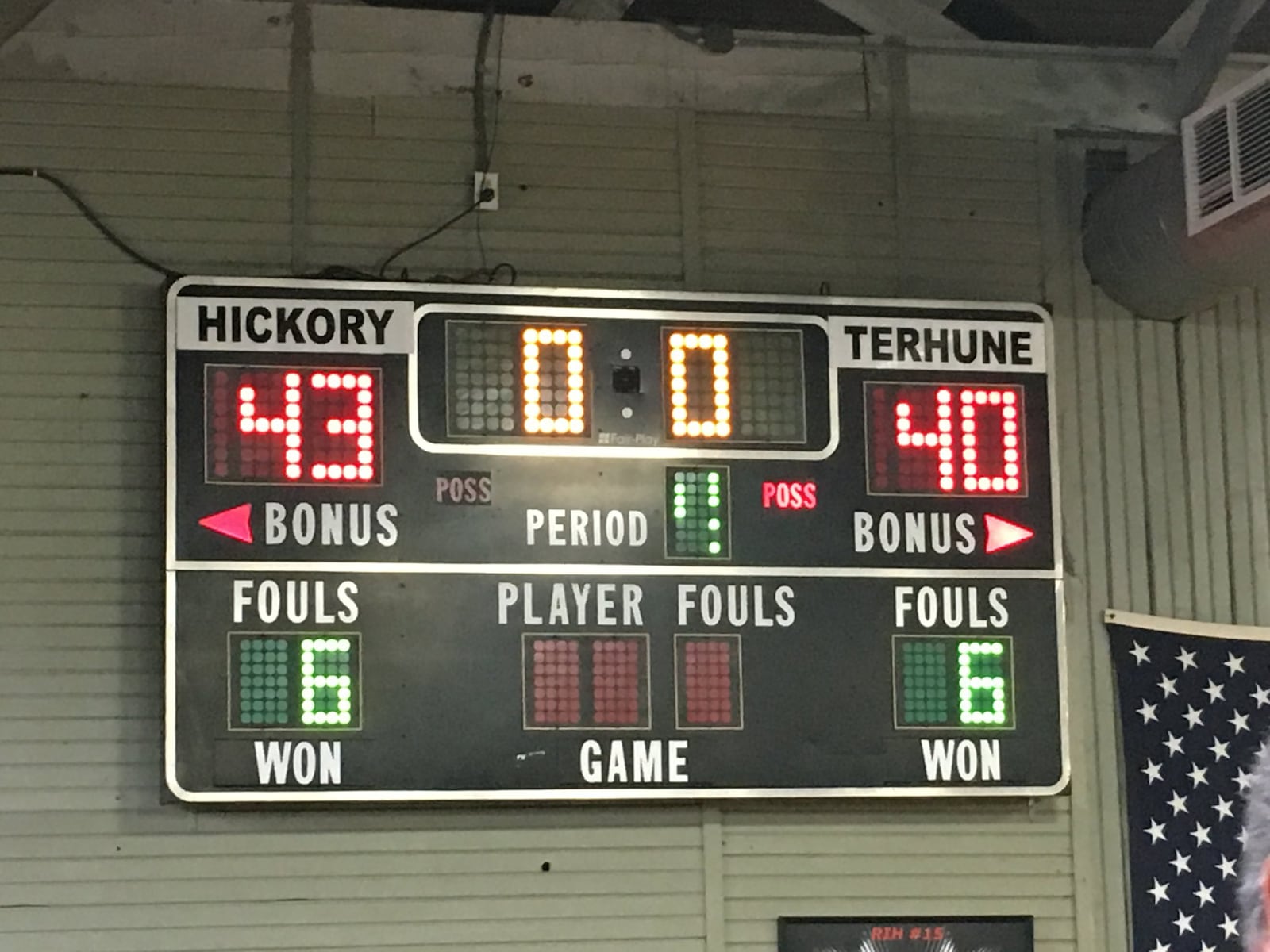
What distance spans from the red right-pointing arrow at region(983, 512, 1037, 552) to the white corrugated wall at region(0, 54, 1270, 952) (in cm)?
25

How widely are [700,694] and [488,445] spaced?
63 centimetres

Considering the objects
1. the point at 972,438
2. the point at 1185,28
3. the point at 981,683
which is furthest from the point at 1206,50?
the point at 981,683


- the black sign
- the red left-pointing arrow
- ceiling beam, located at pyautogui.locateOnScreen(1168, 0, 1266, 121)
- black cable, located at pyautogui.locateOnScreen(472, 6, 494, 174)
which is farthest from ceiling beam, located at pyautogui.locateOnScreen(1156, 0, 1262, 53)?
the red left-pointing arrow

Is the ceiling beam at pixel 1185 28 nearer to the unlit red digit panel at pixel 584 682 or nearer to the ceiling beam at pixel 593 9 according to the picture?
the ceiling beam at pixel 593 9

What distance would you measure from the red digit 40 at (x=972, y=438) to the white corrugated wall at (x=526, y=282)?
0.29 m

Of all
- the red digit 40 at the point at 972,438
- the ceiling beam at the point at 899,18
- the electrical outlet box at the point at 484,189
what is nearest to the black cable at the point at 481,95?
the electrical outlet box at the point at 484,189

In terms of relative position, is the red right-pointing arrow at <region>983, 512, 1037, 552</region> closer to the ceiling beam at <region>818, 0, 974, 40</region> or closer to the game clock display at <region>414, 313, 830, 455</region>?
the game clock display at <region>414, 313, 830, 455</region>

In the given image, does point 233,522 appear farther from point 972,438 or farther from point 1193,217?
point 1193,217

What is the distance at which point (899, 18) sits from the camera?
3.63 m

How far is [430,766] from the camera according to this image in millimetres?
2953

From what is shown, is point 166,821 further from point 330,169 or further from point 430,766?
point 330,169

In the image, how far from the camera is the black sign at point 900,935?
3.15m

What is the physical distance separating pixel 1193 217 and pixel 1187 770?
1.14 metres

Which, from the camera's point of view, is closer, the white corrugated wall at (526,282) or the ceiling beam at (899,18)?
the white corrugated wall at (526,282)
